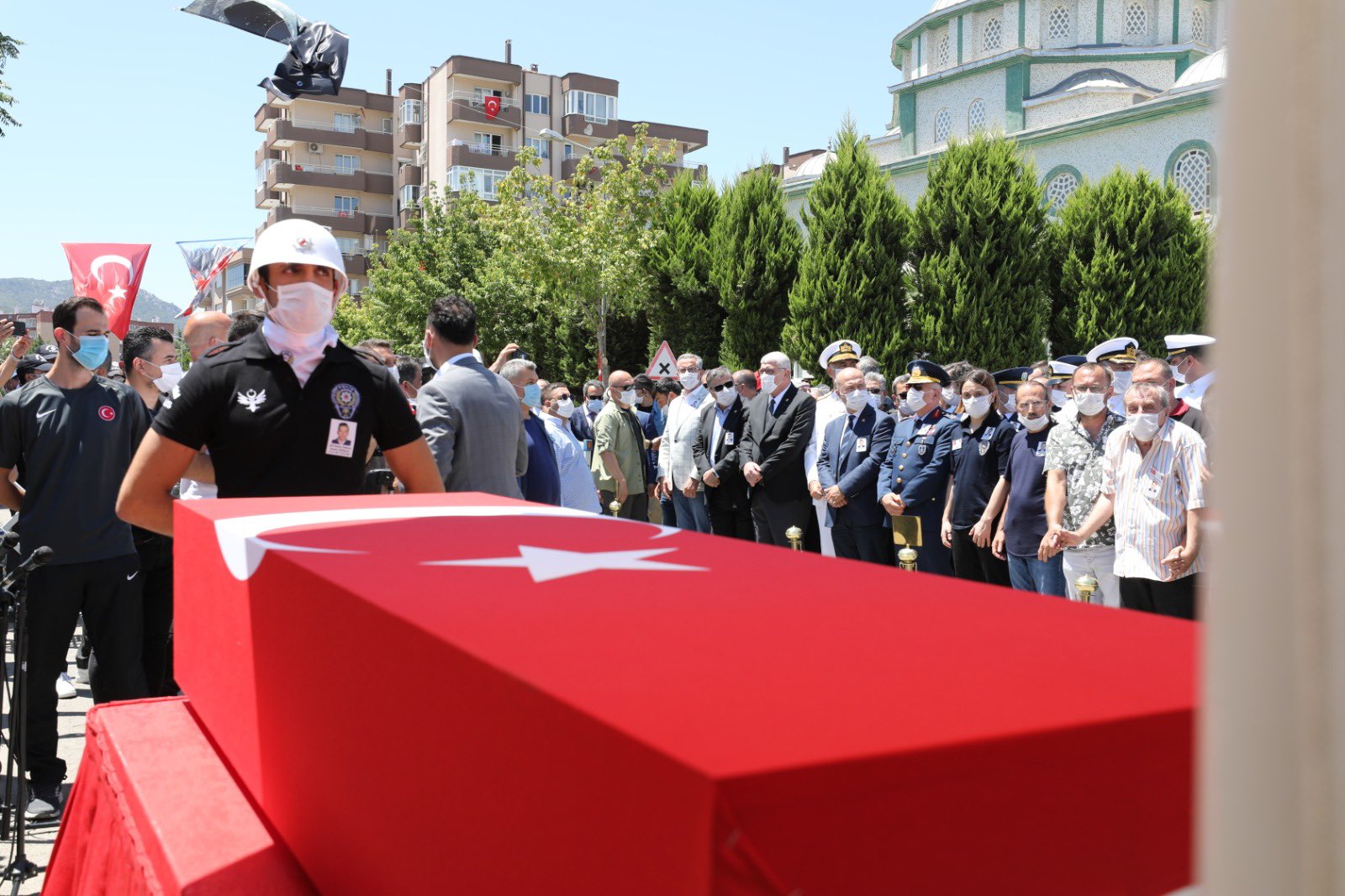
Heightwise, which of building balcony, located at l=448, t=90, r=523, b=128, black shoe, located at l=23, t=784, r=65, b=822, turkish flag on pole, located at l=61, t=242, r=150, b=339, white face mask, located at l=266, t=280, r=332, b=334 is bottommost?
black shoe, located at l=23, t=784, r=65, b=822

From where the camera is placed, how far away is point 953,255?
89.0ft

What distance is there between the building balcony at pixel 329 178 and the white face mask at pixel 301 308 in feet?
266

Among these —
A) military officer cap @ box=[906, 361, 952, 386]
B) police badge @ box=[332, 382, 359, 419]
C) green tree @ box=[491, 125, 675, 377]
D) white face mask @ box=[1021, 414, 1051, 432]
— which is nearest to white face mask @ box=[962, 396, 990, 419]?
white face mask @ box=[1021, 414, 1051, 432]

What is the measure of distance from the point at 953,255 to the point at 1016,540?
796 inches

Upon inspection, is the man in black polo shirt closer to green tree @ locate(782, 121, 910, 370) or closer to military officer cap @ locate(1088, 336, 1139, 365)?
military officer cap @ locate(1088, 336, 1139, 365)

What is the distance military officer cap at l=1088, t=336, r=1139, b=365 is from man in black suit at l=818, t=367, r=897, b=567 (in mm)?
2082

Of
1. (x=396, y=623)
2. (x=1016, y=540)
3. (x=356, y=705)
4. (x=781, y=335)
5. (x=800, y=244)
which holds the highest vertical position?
(x=800, y=244)

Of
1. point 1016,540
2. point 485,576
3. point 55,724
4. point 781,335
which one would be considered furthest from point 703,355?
point 485,576

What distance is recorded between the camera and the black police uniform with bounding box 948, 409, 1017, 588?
8.81 m

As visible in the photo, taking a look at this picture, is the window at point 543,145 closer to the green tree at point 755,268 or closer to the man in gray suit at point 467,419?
the green tree at point 755,268

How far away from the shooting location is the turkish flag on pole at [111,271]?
12.2m

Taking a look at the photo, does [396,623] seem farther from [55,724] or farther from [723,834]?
[55,724]

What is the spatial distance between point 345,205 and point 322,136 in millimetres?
4963

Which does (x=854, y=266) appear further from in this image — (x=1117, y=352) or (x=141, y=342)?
(x=141, y=342)
